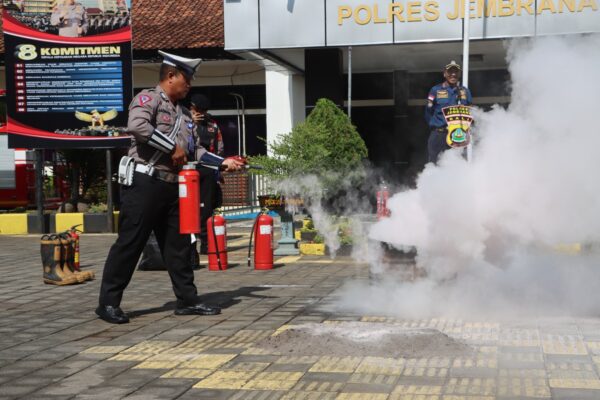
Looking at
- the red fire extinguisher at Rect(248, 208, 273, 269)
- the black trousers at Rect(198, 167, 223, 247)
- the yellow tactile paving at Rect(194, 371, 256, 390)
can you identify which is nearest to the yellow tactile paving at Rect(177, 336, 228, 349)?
the yellow tactile paving at Rect(194, 371, 256, 390)

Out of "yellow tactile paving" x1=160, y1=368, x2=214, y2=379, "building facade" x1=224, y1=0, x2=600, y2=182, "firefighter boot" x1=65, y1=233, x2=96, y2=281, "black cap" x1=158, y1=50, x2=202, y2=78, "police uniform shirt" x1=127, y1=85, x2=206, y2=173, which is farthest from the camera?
"building facade" x1=224, y1=0, x2=600, y2=182

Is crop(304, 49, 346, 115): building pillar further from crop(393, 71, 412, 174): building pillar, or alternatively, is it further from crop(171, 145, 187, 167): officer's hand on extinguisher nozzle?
crop(171, 145, 187, 167): officer's hand on extinguisher nozzle

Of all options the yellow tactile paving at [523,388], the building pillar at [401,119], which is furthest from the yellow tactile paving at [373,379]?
the building pillar at [401,119]

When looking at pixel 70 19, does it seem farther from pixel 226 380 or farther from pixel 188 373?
pixel 226 380

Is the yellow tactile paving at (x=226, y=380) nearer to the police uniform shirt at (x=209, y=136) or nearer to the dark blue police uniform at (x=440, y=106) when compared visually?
the police uniform shirt at (x=209, y=136)

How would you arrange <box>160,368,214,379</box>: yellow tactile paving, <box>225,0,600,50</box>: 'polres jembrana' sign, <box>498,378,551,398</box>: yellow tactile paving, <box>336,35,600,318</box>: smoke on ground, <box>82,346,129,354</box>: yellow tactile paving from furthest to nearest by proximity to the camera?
<box>225,0,600,50</box>: 'polres jembrana' sign → <box>336,35,600,318</box>: smoke on ground → <box>82,346,129,354</box>: yellow tactile paving → <box>160,368,214,379</box>: yellow tactile paving → <box>498,378,551,398</box>: yellow tactile paving

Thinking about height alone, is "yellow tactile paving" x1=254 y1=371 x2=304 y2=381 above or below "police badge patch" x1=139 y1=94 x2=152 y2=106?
below

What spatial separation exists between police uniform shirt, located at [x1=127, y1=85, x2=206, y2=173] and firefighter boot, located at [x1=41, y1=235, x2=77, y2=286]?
2.69 meters

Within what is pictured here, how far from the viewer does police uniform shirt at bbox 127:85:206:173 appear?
707cm

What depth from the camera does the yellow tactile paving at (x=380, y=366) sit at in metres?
5.30

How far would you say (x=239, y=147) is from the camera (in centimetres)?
2928

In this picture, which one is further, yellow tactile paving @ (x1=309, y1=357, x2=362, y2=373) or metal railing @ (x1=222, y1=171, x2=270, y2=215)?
metal railing @ (x1=222, y1=171, x2=270, y2=215)

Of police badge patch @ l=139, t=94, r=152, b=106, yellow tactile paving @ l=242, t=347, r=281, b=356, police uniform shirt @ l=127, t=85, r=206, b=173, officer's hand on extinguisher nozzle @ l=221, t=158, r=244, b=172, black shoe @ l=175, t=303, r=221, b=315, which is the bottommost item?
yellow tactile paving @ l=242, t=347, r=281, b=356

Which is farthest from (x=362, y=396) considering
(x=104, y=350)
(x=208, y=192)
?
(x=208, y=192)
